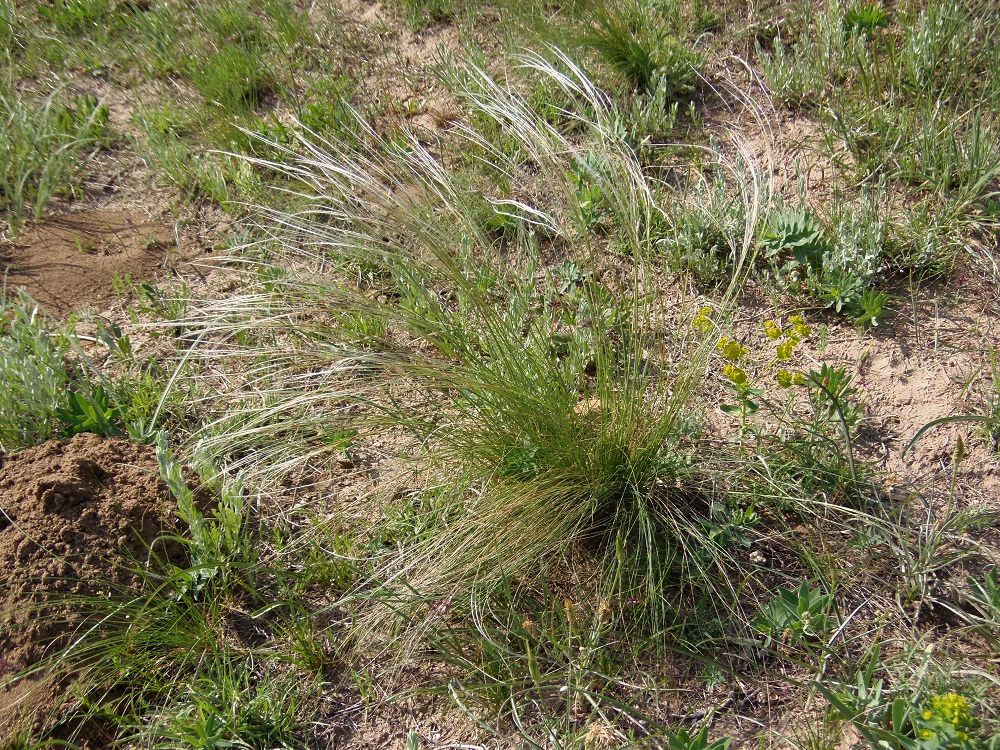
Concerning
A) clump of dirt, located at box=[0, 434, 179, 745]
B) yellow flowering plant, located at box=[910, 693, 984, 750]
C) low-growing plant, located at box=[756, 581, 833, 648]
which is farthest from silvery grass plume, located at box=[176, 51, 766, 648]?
yellow flowering plant, located at box=[910, 693, 984, 750]

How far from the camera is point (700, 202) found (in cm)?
298

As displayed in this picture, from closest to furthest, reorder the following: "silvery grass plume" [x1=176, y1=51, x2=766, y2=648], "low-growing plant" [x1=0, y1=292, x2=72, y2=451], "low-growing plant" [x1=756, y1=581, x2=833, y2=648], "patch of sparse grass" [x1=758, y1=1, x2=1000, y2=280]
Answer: "low-growing plant" [x1=756, y1=581, x2=833, y2=648], "silvery grass plume" [x1=176, y1=51, x2=766, y2=648], "low-growing plant" [x1=0, y1=292, x2=72, y2=451], "patch of sparse grass" [x1=758, y1=1, x2=1000, y2=280]

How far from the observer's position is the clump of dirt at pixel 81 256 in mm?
3293

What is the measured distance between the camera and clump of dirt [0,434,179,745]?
A: 82.3 inches

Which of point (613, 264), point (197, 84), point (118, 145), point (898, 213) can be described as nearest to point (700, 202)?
point (613, 264)

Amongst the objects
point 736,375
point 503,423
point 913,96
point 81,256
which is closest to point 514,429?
point 503,423

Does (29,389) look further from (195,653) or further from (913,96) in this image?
(913,96)

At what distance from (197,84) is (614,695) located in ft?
11.3

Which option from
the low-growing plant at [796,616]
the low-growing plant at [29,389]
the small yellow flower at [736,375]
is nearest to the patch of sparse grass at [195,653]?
the low-growing plant at [29,389]

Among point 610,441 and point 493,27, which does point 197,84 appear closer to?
point 493,27

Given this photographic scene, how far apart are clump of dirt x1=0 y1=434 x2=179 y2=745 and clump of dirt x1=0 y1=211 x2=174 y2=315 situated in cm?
99

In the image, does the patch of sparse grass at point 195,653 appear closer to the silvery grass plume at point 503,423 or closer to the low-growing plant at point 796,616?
the silvery grass plume at point 503,423

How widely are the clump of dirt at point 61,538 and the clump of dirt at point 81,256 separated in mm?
987

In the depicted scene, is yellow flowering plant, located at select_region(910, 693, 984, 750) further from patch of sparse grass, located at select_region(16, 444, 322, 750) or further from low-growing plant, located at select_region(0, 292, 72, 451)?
low-growing plant, located at select_region(0, 292, 72, 451)
